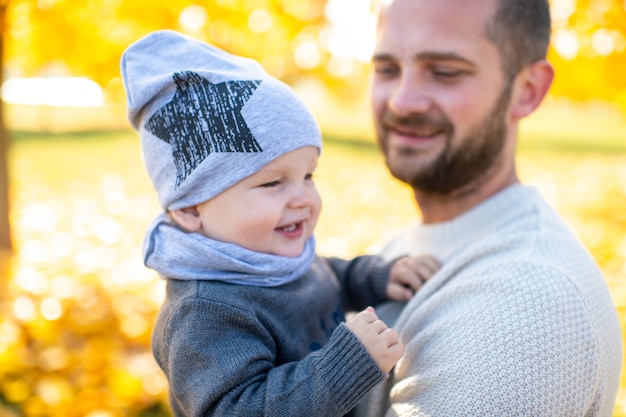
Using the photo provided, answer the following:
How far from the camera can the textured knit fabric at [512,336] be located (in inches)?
59.6

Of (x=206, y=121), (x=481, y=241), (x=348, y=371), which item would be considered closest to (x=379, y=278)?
(x=481, y=241)

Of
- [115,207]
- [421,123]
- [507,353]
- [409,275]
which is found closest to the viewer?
[507,353]

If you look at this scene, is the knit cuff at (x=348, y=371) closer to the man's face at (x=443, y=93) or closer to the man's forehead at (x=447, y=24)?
the man's face at (x=443, y=93)

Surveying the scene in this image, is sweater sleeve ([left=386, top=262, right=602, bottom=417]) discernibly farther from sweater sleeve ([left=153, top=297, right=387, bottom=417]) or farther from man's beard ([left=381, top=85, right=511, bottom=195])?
man's beard ([left=381, top=85, right=511, bottom=195])

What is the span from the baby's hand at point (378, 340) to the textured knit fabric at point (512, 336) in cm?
12

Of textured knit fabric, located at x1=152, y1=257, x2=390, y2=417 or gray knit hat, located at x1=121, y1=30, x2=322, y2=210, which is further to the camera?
gray knit hat, located at x1=121, y1=30, x2=322, y2=210

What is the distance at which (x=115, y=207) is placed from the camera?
8.91m

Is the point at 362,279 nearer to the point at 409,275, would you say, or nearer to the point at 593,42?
the point at 409,275

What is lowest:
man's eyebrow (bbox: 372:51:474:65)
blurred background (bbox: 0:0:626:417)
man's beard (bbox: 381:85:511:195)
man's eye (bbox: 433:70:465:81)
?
blurred background (bbox: 0:0:626:417)

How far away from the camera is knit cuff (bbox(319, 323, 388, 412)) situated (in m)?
1.54

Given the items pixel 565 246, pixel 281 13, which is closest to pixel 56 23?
pixel 281 13

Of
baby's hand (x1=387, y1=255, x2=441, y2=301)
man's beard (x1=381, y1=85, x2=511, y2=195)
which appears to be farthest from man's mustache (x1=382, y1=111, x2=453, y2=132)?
baby's hand (x1=387, y1=255, x2=441, y2=301)

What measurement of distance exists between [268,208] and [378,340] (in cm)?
52

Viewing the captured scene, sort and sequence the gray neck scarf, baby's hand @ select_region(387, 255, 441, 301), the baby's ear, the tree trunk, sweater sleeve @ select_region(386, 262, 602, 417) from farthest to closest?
the tree trunk → baby's hand @ select_region(387, 255, 441, 301) → the baby's ear → the gray neck scarf → sweater sleeve @ select_region(386, 262, 602, 417)
